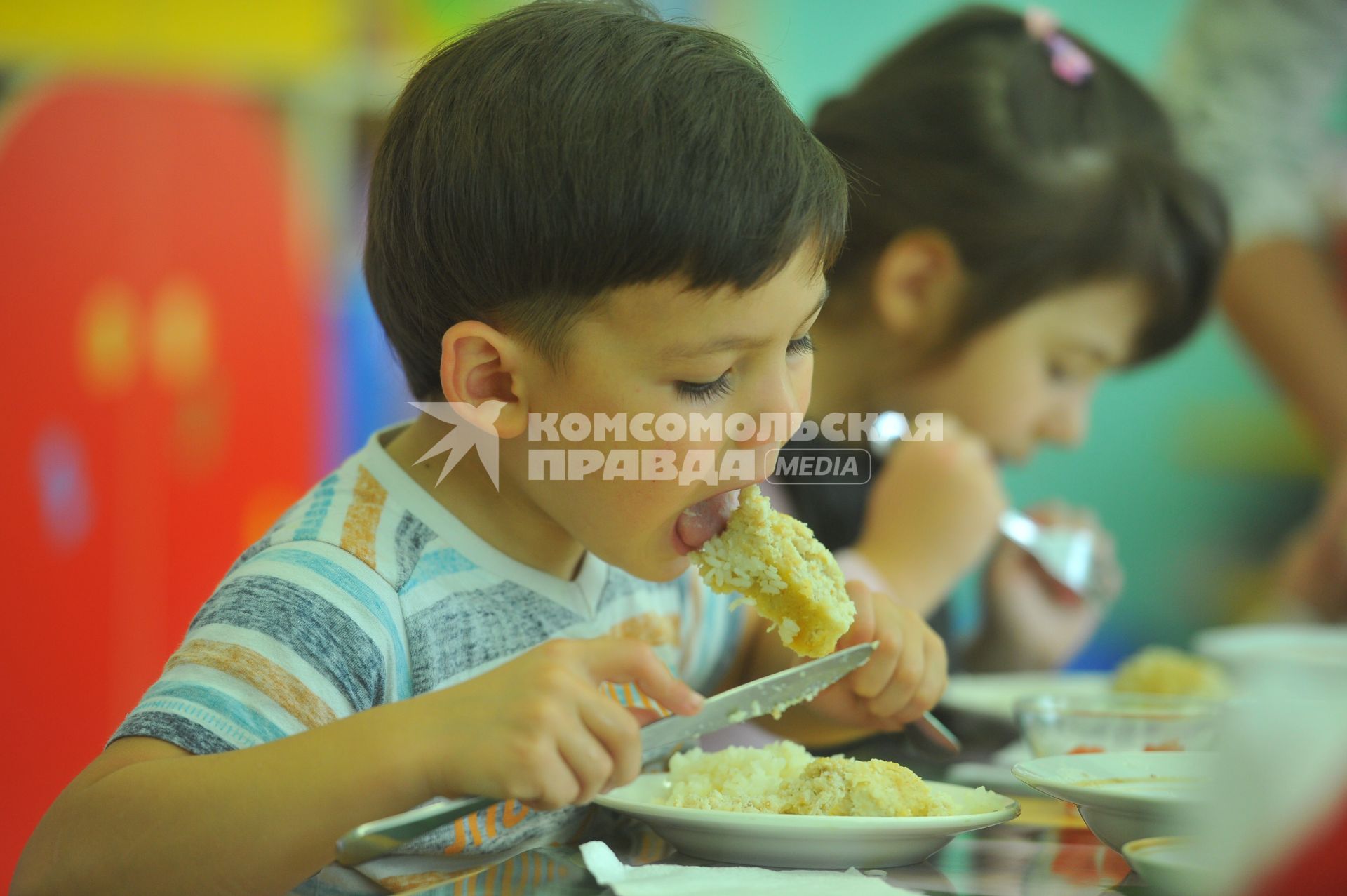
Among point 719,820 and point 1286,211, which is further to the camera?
point 1286,211

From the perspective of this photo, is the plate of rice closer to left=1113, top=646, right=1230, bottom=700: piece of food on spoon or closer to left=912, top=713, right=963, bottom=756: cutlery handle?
left=912, top=713, right=963, bottom=756: cutlery handle

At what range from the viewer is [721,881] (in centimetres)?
68

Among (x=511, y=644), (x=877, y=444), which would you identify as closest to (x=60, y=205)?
(x=877, y=444)

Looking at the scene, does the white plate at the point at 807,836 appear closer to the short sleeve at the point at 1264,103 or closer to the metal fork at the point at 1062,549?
the metal fork at the point at 1062,549

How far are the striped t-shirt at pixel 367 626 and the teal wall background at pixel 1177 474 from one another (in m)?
2.35

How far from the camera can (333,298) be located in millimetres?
2656

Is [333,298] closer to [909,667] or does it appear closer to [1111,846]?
[909,667]

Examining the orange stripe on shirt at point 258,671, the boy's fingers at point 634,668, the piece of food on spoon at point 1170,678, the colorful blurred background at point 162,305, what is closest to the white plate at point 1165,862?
the boy's fingers at point 634,668

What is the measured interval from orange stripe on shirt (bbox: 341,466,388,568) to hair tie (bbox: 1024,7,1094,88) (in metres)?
1.32

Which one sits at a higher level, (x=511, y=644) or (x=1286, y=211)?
(x=1286, y=211)

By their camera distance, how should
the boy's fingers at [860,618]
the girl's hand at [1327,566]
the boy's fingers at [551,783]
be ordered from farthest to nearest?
the girl's hand at [1327,566] < the boy's fingers at [860,618] < the boy's fingers at [551,783]

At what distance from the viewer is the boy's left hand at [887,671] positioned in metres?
1.00

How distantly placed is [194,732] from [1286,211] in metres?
2.76

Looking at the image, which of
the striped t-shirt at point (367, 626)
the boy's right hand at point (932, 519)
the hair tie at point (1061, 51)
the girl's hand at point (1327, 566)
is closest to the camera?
the striped t-shirt at point (367, 626)
